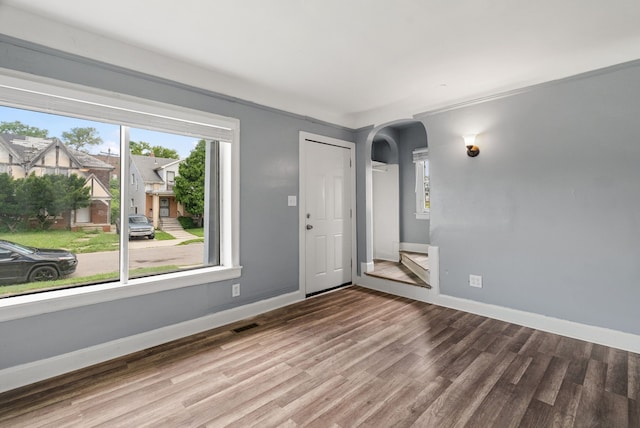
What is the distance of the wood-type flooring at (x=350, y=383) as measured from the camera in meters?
1.76

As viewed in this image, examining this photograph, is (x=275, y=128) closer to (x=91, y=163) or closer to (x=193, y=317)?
(x=91, y=163)

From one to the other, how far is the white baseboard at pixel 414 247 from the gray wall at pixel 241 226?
2.62m

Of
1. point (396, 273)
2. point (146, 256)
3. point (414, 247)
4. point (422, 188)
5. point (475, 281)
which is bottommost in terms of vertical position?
point (396, 273)

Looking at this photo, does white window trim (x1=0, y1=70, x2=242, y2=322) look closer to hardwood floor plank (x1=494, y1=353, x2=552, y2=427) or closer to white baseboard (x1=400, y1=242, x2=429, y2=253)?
hardwood floor plank (x1=494, y1=353, x2=552, y2=427)

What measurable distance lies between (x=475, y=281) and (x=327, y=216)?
200 cm

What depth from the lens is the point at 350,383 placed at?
2094 millimetres

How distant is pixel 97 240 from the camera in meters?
2.53

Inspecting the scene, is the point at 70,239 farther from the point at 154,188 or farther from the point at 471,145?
the point at 471,145

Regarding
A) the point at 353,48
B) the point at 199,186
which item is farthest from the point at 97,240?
the point at 353,48

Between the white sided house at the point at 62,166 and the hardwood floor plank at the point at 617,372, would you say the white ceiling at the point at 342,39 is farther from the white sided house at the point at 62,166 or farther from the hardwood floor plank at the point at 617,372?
the hardwood floor plank at the point at 617,372

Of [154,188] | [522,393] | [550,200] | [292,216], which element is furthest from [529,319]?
[154,188]

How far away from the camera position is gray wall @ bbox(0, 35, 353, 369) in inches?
84.4

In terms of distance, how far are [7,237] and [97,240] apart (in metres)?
0.53

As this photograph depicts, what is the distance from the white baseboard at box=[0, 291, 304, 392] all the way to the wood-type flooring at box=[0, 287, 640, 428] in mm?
83
